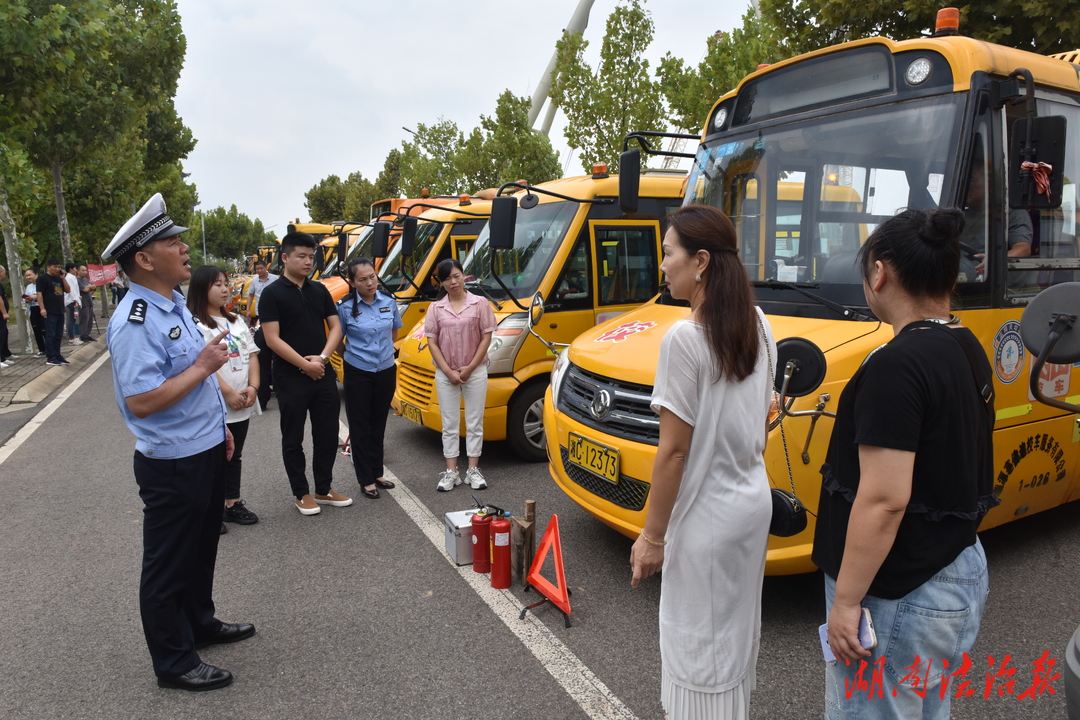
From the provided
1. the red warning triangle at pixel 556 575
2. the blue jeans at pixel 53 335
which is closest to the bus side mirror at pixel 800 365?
the red warning triangle at pixel 556 575

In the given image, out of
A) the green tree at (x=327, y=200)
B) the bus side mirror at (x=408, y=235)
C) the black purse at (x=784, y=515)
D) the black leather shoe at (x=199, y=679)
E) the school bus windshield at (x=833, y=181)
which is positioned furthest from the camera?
the green tree at (x=327, y=200)

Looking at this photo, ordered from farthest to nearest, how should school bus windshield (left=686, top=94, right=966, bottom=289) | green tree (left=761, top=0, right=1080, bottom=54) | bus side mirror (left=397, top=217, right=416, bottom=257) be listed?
bus side mirror (left=397, top=217, right=416, bottom=257), green tree (left=761, top=0, right=1080, bottom=54), school bus windshield (left=686, top=94, right=966, bottom=289)

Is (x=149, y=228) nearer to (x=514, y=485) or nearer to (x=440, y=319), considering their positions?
(x=440, y=319)

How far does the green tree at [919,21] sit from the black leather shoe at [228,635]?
888 centimetres

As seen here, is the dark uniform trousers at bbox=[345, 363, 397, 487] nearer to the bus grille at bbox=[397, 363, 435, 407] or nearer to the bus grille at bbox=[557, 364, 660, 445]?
the bus grille at bbox=[397, 363, 435, 407]

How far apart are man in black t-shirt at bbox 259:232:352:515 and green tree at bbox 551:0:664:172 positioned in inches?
524

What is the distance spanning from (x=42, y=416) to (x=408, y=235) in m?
5.35

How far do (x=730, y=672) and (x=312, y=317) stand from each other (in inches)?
158

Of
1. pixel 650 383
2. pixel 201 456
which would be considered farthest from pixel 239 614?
pixel 650 383

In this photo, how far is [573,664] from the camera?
333 centimetres

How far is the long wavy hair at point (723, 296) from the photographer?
2.01 meters

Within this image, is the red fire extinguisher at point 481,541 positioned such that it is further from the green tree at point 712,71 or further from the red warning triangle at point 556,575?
the green tree at point 712,71

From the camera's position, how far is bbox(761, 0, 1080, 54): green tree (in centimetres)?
749

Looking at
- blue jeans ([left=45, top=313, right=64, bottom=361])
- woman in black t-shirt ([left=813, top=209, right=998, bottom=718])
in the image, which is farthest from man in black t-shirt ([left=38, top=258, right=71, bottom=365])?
woman in black t-shirt ([left=813, top=209, right=998, bottom=718])
